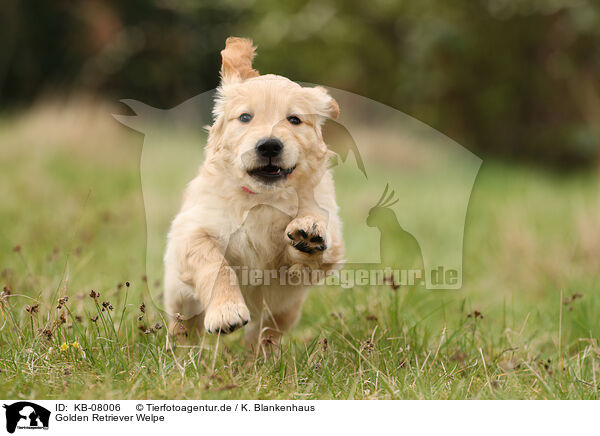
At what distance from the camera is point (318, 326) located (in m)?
3.47

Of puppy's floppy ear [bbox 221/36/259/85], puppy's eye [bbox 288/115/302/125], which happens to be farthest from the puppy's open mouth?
puppy's floppy ear [bbox 221/36/259/85]

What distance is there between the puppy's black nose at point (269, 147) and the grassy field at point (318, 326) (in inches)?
33.7

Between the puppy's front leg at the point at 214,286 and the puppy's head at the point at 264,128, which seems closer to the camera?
the puppy's front leg at the point at 214,286

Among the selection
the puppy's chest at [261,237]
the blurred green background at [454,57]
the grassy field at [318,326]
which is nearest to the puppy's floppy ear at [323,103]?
the puppy's chest at [261,237]

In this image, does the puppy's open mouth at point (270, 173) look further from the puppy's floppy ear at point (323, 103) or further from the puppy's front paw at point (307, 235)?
the puppy's floppy ear at point (323, 103)

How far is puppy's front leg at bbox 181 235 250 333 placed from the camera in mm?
2467

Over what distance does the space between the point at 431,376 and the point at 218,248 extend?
3.47ft

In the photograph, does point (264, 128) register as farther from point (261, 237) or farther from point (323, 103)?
point (261, 237)

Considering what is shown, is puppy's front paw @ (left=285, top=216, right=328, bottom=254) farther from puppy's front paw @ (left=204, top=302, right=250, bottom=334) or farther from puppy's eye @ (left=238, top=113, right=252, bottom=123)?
puppy's eye @ (left=238, top=113, right=252, bottom=123)

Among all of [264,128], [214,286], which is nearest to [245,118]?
[264,128]

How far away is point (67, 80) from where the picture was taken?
41.3ft
